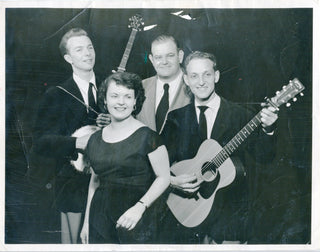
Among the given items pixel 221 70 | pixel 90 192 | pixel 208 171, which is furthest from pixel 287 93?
pixel 90 192

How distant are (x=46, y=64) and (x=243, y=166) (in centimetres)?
182

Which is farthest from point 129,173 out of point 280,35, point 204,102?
point 280,35

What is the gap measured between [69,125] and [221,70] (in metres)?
1.32

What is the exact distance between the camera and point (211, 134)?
2986 mm

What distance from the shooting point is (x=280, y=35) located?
120 inches

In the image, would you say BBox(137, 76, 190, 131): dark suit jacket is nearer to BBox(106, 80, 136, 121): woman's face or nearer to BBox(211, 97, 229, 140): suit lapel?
BBox(106, 80, 136, 121): woman's face

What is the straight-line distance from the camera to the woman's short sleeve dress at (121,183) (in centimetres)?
294

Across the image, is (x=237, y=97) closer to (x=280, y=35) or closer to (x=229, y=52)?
(x=229, y=52)

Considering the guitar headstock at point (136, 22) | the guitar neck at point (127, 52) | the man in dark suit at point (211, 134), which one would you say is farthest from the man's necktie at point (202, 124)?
the guitar headstock at point (136, 22)

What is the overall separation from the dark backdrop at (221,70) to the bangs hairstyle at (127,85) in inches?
5.1

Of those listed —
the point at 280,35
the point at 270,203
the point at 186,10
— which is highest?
the point at 186,10

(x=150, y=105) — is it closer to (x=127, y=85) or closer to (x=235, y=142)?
(x=127, y=85)

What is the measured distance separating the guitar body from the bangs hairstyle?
60 cm

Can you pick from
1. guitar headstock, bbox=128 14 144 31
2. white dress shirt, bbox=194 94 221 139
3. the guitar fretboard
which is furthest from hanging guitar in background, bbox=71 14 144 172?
the guitar fretboard
